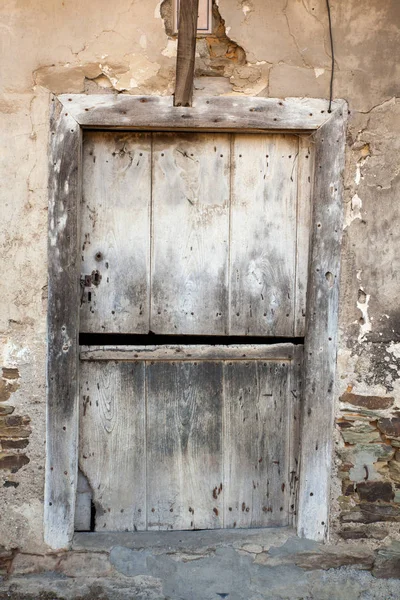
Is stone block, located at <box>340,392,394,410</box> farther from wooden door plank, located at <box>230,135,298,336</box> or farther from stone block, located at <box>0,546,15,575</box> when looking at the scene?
stone block, located at <box>0,546,15,575</box>

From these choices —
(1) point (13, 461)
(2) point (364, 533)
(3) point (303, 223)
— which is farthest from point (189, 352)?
(2) point (364, 533)

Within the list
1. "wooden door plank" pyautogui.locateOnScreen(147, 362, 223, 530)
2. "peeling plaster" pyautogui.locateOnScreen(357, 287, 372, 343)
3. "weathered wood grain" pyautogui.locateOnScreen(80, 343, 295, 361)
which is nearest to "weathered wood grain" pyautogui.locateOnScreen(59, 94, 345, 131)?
"peeling plaster" pyautogui.locateOnScreen(357, 287, 372, 343)

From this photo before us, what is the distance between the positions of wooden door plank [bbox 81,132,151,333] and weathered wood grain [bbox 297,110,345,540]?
0.75 meters

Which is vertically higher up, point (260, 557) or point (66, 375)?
point (66, 375)

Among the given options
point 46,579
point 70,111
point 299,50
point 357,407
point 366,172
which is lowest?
point 46,579

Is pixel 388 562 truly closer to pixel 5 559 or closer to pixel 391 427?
pixel 391 427

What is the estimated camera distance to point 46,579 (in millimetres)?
2584

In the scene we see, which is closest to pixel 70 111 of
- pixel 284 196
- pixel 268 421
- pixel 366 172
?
pixel 284 196

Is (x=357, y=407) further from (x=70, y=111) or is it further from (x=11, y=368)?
(x=70, y=111)

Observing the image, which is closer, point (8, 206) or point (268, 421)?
point (8, 206)

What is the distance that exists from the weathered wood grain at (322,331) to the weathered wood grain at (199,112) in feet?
0.40

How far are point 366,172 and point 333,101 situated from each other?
0.34 m

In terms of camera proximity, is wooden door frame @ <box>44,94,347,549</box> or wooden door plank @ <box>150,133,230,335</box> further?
wooden door plank @ <box>150,133,230,335</box>

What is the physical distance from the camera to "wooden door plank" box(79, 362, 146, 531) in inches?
105
